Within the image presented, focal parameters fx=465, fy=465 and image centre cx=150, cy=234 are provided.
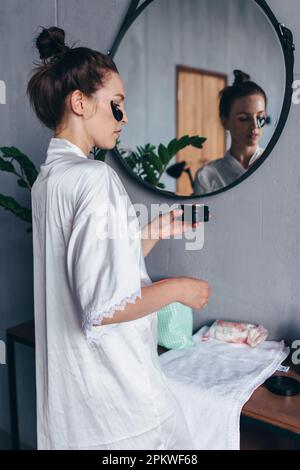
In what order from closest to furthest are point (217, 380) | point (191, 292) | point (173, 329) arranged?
point (191, 292)
point (217, 380)
point (173, 329)

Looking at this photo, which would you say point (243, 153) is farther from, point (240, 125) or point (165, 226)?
point (165, 226)

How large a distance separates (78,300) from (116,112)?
1.43ft

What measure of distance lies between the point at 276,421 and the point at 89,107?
2.69ft

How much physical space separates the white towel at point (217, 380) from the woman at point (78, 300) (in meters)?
0.09

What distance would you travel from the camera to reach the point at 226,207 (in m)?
1.51

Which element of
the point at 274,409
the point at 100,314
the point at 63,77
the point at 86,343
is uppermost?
the point at 63,77

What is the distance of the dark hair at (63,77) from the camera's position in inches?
40.1

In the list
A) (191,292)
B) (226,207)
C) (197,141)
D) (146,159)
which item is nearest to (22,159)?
(146,159)

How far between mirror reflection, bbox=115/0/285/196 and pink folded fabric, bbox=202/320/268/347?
0.44 m

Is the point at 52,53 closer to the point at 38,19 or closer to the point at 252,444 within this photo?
the point at 38,19

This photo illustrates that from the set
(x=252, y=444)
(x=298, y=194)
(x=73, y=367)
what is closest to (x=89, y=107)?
(x=73, y=367)

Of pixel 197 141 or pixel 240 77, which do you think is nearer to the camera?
pixel 240 77

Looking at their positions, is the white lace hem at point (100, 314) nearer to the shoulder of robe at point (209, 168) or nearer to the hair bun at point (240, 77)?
the shoulder of robe at point (209, 168)

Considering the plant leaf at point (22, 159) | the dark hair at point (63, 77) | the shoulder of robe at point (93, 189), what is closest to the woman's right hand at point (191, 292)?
the shoulder of robe at point (93, 189)
